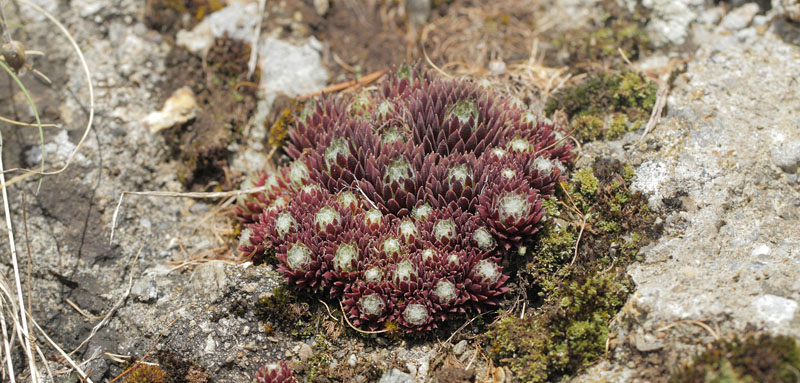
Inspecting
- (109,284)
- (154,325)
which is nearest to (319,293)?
(154,325)

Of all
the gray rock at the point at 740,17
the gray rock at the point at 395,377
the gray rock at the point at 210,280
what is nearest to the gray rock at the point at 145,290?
the gray rock at the point at 210,280

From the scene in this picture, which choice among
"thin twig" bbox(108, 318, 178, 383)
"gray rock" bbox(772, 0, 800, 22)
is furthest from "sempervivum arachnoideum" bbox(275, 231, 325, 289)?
"gray rock" bbox(772, 0, 800, 22)

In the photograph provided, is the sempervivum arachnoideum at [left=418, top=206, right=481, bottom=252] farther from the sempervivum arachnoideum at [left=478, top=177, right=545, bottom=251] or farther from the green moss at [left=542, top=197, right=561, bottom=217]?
the green moss at [left=542, top=197, right=561, bottom=217]

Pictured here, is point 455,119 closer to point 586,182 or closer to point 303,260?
point 586,182

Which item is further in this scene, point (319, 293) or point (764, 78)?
point (764, 78)

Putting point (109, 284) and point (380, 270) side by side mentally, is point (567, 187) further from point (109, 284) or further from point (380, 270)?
point (109, 284)
